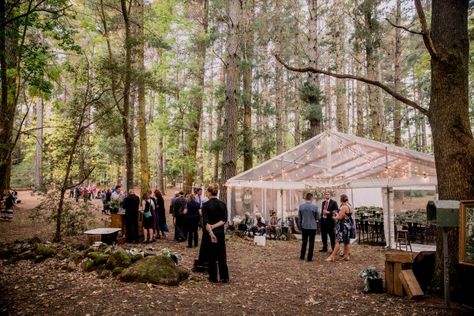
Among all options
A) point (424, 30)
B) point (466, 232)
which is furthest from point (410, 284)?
point (424, 30)

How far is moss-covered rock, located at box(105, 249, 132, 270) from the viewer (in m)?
5.84

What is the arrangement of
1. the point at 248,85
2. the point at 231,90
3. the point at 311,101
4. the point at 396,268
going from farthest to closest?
the point at 248,85 → the point at 311,101 → the point at 231,90 → the point at 396,268

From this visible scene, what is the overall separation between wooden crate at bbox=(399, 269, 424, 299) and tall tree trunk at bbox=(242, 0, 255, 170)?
34.5ft

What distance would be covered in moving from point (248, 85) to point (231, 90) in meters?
5.30

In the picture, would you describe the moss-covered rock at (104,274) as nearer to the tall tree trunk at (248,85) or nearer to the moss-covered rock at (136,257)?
the moss-covered rock at (136,257)

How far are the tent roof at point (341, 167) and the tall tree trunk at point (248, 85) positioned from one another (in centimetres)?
350

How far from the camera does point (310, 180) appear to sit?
11719 mm

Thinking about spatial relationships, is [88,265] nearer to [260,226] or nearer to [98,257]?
[98,257]

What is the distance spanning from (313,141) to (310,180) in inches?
56.1

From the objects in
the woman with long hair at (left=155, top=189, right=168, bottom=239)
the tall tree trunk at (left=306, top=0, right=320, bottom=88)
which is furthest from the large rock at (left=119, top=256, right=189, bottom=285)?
the tall tree trunk at (left=306, top=0, right=320, bottom=88)

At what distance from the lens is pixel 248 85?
16.2 metres

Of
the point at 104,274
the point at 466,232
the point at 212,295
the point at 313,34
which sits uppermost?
the point at 313,34

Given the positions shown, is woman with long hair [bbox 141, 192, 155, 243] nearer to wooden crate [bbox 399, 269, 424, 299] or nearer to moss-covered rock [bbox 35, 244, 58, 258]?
moss-covered rock [bbox 35, 244, 58, 258]

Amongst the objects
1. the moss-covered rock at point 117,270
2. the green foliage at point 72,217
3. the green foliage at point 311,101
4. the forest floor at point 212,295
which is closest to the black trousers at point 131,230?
the green foliage at point 72,217
